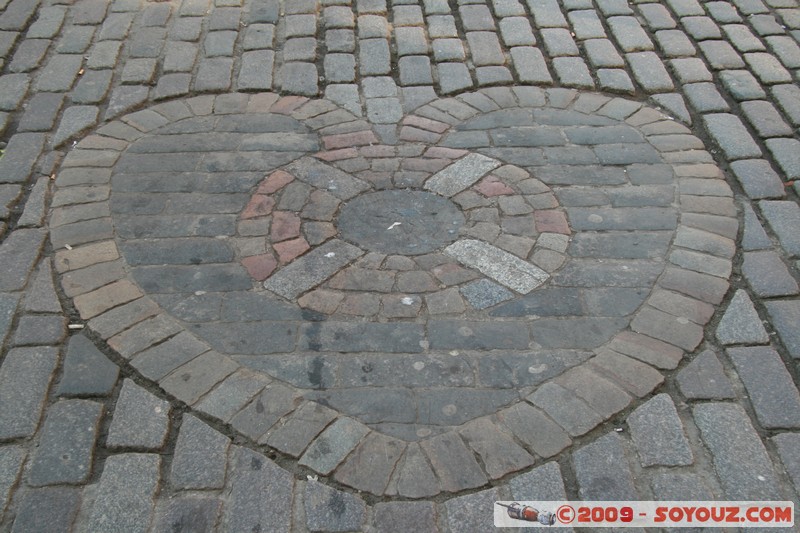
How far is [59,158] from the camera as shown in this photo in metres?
4.45

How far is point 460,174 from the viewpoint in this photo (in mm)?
4391

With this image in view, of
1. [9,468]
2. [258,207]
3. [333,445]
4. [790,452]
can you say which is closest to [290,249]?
[258,207]

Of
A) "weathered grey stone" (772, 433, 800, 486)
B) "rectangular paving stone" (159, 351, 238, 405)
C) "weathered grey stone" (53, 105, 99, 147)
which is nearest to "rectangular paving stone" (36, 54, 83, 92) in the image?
"weathered grey stone" (53, 105, 99, 147)

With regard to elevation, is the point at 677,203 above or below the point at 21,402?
below

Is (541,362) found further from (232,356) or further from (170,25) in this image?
(170,25)

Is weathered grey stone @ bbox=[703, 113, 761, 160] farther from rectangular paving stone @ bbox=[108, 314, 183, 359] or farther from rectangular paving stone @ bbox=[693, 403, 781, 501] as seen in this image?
rectangular paving stone @ bbox=[108, 314, 183, 359]

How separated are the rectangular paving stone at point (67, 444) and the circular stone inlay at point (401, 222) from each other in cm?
150

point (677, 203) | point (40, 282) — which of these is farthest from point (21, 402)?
Result: point (677, 203)

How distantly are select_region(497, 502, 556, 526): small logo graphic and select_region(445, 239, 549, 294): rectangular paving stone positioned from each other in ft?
3.81

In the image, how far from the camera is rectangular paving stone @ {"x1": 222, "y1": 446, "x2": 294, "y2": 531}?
269 centimetres

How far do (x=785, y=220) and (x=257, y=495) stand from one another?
2931 millimetres

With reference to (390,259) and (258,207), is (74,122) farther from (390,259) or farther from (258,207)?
(390,259)

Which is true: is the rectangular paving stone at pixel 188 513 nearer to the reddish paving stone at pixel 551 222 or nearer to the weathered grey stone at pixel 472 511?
the weathered grey stone at pixel 472 511

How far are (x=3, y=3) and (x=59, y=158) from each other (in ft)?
7.17
